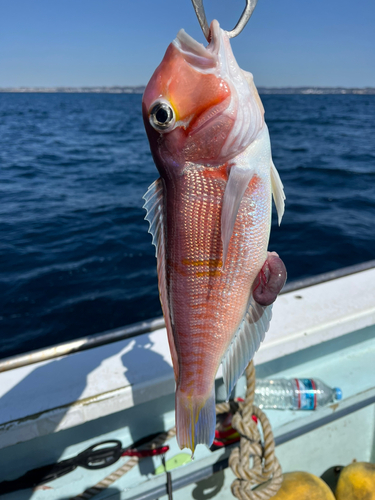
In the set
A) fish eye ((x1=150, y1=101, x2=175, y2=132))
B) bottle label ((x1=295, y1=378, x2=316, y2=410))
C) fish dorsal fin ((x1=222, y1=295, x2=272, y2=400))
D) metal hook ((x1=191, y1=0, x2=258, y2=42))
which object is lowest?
bottle label ((x1=295, y1=378, x2=316, y2=410))

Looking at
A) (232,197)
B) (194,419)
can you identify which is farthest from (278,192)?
(194,419)

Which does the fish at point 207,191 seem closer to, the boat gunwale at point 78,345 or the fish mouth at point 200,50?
the fish mouth at point 200,50

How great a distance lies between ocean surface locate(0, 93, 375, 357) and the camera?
5055 millimetres

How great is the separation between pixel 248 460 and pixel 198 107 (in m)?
1.75

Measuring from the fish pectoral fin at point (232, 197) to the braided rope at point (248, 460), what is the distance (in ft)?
3.51

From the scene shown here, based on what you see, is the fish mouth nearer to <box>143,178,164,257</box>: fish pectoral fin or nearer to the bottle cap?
<box>143,178,164,257</box>: fish pectoral fin

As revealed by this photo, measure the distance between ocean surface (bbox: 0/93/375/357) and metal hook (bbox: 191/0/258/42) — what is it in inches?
164

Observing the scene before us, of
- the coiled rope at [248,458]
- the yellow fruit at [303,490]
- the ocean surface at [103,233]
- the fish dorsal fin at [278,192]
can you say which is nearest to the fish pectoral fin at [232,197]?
the fish dorsal fin at [278,192]

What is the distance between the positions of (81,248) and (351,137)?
648 inches

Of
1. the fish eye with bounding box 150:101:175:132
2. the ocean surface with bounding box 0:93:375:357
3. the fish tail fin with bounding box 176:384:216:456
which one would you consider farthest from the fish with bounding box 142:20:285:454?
the ocean surface with bounding box 0:93:375:357

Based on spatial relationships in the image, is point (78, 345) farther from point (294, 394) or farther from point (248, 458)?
point (294, 394)

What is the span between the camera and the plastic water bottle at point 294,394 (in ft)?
7.98

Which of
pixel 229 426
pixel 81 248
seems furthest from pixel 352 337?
pixel 81 248

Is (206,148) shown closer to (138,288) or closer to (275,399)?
(275,399)
